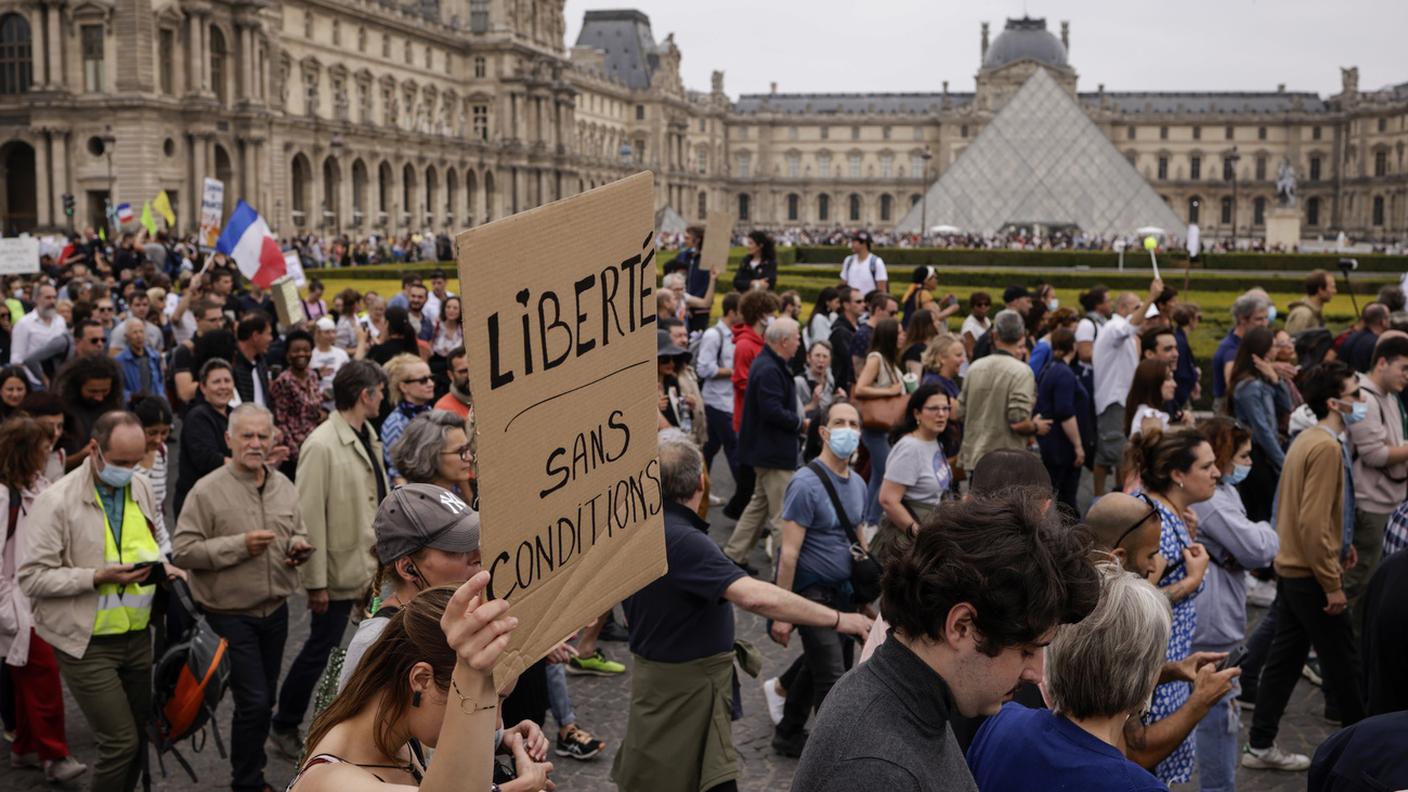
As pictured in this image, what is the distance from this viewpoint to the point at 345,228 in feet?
160

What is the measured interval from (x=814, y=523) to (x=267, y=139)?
136 feet

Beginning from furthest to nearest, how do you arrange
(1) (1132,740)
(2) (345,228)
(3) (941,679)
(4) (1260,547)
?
1. (2) (345,228)
2. (4) (1260,547)
3. (1) (1132,740)
4. (3) (941,679)

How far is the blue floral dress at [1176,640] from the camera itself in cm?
374

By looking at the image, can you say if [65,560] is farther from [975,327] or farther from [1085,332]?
[975,327]

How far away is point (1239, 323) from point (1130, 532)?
5604 millimetres

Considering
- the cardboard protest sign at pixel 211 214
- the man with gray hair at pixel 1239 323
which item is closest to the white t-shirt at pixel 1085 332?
the man with gray hair at pixel 1239 323

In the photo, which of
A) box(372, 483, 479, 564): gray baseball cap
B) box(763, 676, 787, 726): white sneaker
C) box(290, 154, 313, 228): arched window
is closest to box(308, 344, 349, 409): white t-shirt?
box(763, 676, 787, 726): white sneaker

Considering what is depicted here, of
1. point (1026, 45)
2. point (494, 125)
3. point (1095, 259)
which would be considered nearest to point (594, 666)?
point (1095, 259)

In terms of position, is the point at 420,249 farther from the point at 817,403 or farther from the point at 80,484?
the point at 80,484

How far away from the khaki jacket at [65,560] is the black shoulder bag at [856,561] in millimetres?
2702

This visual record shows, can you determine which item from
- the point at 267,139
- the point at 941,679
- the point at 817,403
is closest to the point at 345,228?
the point at 267,139

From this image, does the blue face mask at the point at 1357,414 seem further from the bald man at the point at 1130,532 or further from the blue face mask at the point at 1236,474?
the bald man at the point at 1130,532

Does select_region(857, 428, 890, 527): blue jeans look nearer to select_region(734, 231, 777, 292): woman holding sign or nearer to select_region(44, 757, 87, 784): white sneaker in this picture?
select_region(44, 757, 87, 784): white sneaker

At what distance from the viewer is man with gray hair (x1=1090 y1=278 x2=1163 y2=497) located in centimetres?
859
